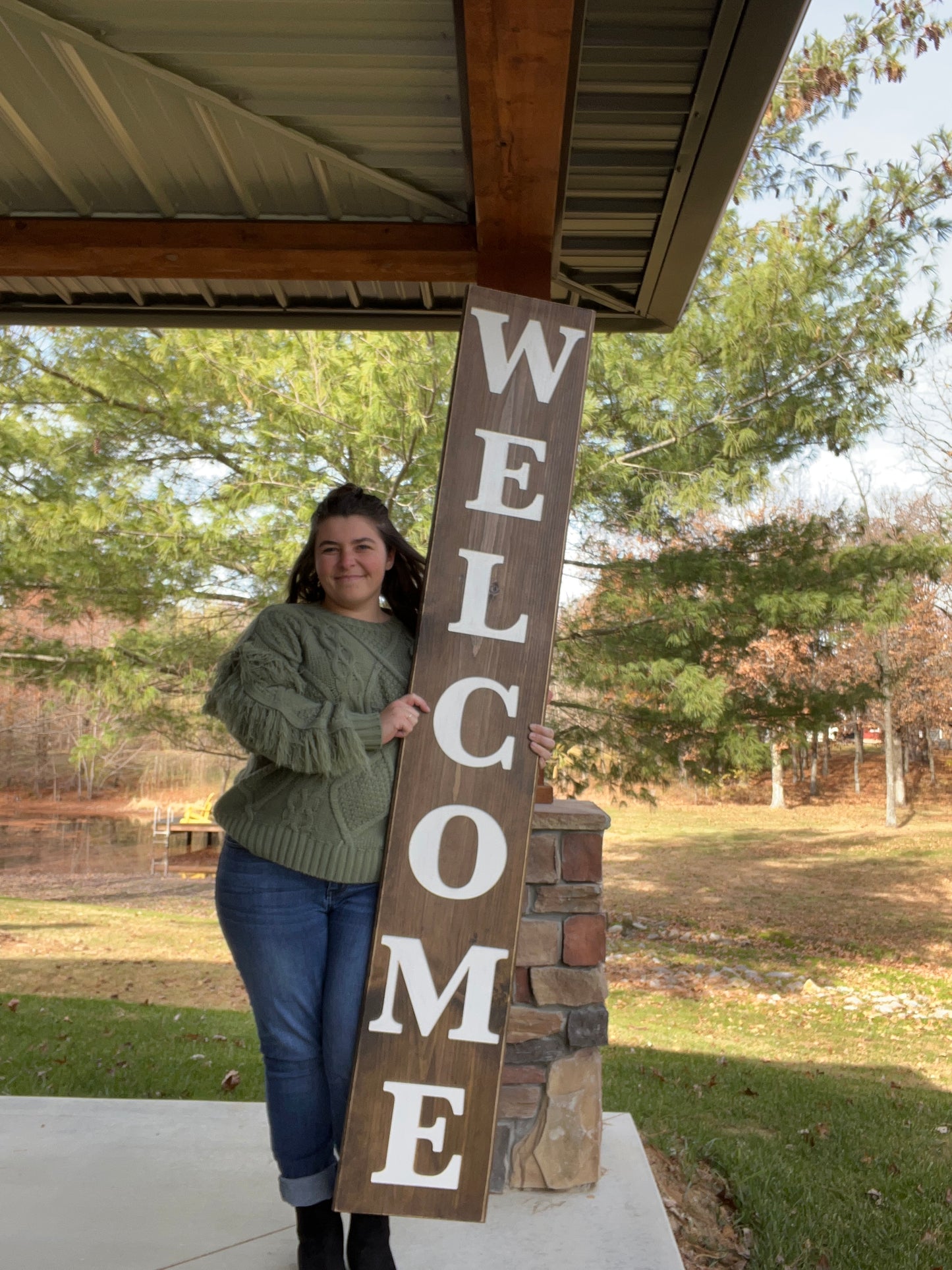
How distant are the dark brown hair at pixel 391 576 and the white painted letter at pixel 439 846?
381 millimetres

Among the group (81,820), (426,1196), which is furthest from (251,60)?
(81,820)

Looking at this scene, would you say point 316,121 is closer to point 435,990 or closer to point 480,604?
point 480,604

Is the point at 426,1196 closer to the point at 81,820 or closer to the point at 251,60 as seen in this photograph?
the point at 251,60

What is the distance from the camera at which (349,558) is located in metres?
2.02

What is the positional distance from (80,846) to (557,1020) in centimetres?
1767

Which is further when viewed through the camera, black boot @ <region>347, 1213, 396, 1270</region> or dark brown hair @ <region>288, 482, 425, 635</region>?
dark brown hair @ <region>288, 482, 425, 635</region>

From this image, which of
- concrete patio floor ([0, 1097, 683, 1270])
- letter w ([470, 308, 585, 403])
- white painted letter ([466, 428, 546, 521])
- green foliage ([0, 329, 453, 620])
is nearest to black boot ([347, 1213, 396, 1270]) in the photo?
concrete patio floor ([0, 1097, 683, 1270])

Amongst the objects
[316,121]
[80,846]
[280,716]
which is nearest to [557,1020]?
[280,716]

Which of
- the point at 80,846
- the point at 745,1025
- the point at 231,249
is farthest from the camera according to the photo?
the point at 80,846

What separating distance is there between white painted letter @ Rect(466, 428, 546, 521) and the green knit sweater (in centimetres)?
33

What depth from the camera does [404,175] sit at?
2.39 meters

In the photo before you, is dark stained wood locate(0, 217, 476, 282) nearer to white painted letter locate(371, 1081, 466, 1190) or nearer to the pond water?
white painted letter locate(371, 1081, 466, 1190)

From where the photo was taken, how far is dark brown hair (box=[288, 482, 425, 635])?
2.12 meters

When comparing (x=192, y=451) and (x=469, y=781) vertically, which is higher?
(x=192, y=451)
